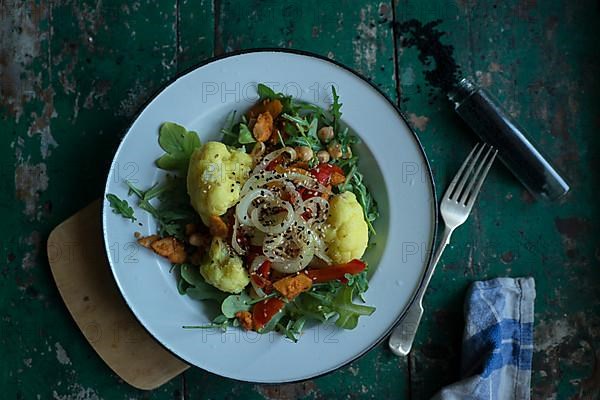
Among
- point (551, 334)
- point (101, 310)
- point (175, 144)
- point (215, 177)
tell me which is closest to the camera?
point (215, 177)

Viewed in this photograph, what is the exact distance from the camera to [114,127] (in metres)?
2.16

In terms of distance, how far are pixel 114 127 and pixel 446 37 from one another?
1116mm

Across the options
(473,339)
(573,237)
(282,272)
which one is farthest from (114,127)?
(573,237)

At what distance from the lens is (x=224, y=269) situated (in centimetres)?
184

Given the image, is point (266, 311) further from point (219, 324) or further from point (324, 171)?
point (324, 171)

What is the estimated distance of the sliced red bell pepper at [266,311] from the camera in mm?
1893

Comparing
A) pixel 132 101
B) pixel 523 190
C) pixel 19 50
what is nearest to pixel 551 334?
pixel 523 190

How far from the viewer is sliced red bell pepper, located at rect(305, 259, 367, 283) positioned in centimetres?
186

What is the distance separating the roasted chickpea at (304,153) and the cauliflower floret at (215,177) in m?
0.14

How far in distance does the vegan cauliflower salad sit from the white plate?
34 millimetres

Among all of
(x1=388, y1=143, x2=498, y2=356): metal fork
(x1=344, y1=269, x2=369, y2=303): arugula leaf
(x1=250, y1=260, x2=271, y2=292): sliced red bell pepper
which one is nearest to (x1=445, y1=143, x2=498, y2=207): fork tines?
(x1=388, y1=143, x2=498, y2=356): metal fork

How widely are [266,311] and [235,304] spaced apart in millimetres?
89

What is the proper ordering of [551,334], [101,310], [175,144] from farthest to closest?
[551,334] < [101,310] < [175,144]

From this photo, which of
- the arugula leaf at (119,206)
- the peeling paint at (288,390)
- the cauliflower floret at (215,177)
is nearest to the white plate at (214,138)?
the arugula leaf at (119,206)
